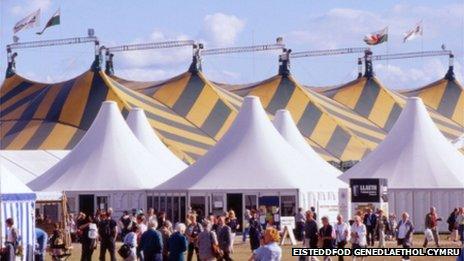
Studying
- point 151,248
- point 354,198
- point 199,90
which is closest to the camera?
point 151,248

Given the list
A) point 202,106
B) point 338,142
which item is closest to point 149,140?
point 202,106

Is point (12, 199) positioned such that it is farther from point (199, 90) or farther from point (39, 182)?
point (199, 90)

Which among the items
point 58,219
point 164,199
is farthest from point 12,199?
point 164,199

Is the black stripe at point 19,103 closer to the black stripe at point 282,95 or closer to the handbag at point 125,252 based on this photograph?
the black stripe at point 282,95

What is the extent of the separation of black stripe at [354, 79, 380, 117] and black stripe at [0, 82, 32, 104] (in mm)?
16484

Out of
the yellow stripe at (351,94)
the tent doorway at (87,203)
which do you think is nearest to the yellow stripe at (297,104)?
the yellow stripe at (351,94)

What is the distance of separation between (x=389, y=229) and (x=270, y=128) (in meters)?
5.05

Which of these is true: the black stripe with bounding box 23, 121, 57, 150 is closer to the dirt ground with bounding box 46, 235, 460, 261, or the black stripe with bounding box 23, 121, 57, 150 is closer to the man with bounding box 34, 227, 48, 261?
the dirt ground with bounding box 46, 235, 460, 261

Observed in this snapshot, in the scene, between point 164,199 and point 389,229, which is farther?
point 164,199

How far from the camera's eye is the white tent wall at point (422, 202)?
40.5 m

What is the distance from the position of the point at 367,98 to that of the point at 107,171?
30.5 metres

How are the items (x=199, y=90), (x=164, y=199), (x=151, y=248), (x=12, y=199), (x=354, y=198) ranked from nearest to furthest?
(x=151, y=248), (x=12, y=199), (x=354, y=198), (x=164, y=199), (x=199, y=90)

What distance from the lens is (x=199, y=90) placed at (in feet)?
197

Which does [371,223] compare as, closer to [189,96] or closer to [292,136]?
[292,136]
